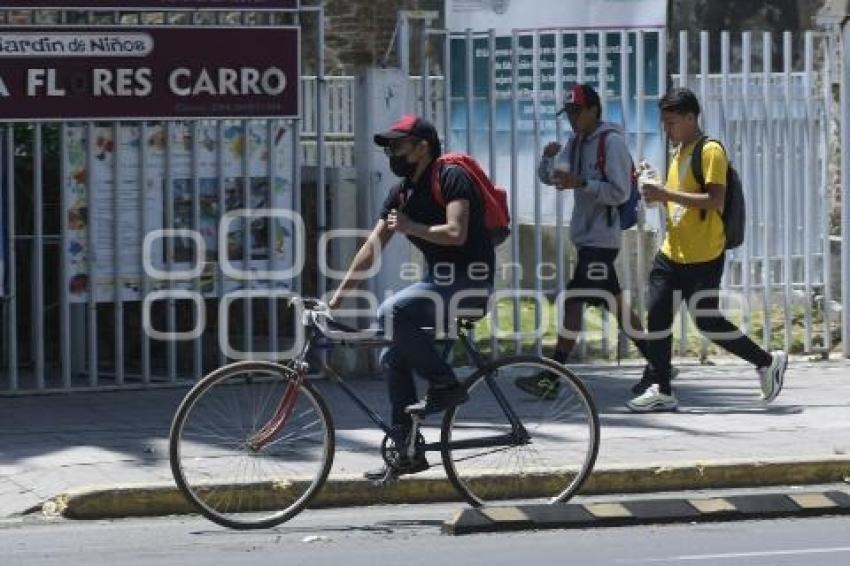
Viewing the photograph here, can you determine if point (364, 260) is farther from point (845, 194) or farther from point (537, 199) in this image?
point (845, 194)

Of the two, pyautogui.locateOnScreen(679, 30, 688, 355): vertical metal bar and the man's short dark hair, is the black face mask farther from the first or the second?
pyautogui.locateOnScreen(679, 30, 688, 355): vertical metal bar

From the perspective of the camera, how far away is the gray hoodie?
39.7 feet

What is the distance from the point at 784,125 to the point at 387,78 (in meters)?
3.02

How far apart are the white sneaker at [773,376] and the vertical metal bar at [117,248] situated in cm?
401

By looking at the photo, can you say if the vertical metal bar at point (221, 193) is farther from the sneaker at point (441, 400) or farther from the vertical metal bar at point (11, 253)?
the sneaker at point (441, 400)

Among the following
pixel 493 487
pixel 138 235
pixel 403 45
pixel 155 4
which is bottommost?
pixel 493 487

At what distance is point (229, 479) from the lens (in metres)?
9.15

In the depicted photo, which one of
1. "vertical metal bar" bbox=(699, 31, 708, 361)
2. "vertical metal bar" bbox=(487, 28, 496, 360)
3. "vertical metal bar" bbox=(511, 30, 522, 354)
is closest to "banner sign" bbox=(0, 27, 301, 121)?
"vertical metal bar" bbox=(487, 28, 496, 360)

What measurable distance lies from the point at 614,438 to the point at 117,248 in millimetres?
3495

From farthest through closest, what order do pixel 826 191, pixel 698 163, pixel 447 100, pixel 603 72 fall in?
pixel 826 191
pixel 603 72
pixel 447 100
pixel 698 163

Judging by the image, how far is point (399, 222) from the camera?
9.10 m

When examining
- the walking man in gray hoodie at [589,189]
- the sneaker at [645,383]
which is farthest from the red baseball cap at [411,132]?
the sneaker at [645,383]

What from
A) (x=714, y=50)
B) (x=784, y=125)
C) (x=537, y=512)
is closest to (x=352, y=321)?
(x=784, y=125)

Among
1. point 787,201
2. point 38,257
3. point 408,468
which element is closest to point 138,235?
point 38,257
